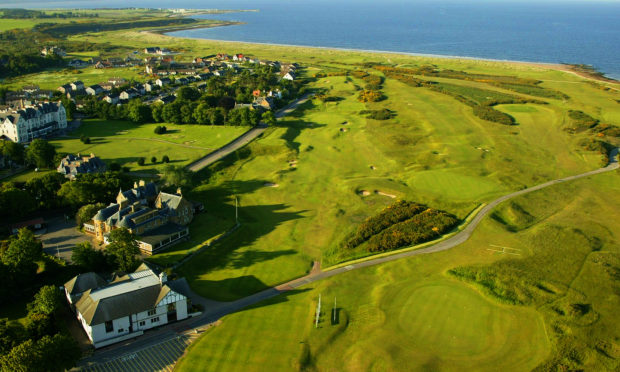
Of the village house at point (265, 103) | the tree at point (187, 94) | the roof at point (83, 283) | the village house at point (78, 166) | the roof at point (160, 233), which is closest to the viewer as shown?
the roof at point (83, 283)

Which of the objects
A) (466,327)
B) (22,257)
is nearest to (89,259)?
(22,257)

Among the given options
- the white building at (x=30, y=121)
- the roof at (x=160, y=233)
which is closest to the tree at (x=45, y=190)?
the roof at (x=160, y=233)

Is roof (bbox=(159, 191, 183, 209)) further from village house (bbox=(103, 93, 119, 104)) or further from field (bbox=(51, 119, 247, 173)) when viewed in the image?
village house (bbox=(103, 93, 119, 104))

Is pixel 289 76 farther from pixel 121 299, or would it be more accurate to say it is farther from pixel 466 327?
pixel 466 327

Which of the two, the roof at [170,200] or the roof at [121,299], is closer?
the roof at [121,299]

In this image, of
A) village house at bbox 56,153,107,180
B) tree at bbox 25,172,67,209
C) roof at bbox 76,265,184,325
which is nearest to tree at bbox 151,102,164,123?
village house at bbox 56,153,107,180

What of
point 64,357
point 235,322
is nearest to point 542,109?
point 235,322

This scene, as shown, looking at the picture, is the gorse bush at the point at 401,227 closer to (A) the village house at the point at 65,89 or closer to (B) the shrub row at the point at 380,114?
(B) the shrub row at the point at 380,114
